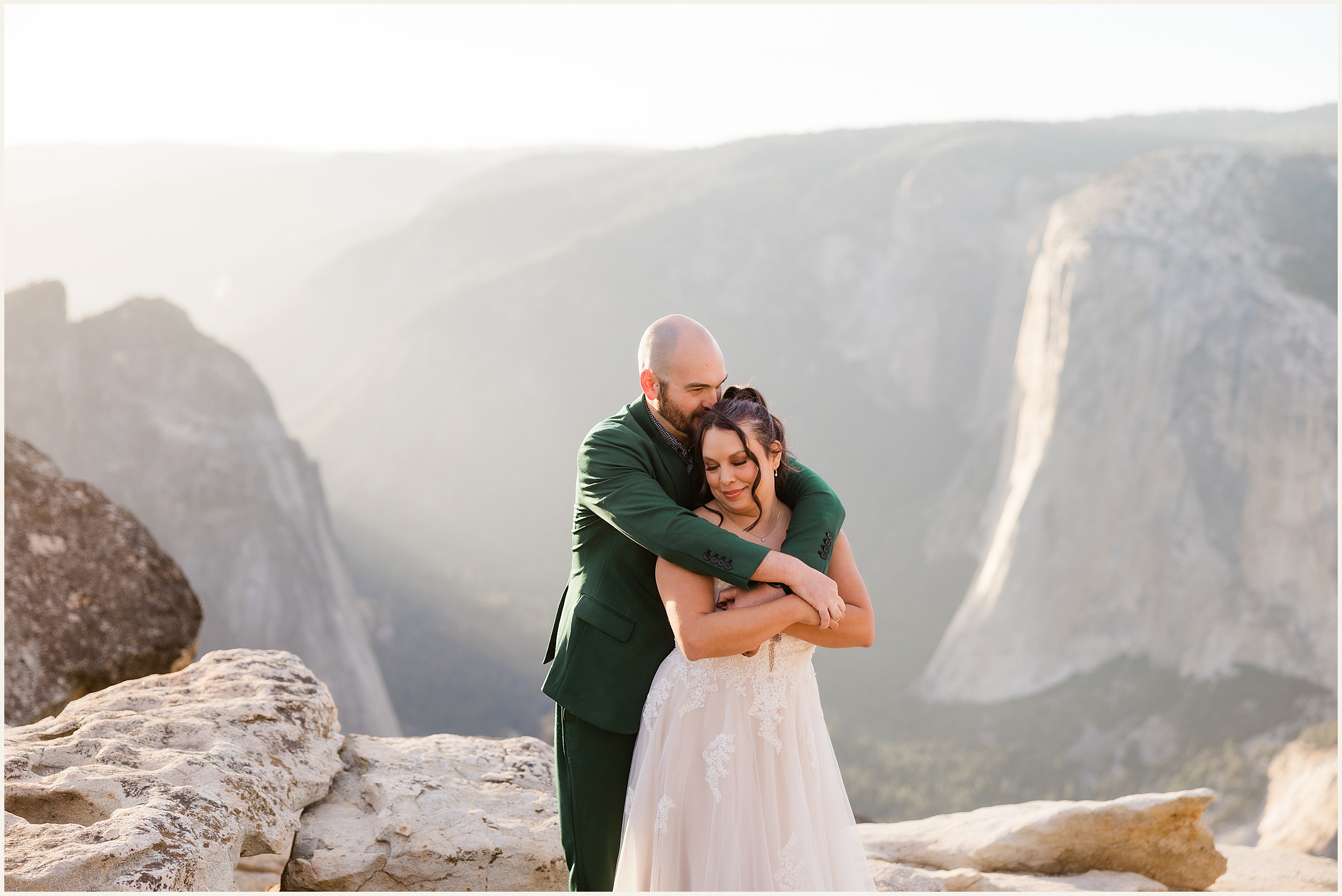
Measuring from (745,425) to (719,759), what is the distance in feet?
3.41

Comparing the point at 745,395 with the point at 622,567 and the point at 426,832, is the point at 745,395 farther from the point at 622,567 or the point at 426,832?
the point at 426,832

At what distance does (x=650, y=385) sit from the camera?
3.01 m

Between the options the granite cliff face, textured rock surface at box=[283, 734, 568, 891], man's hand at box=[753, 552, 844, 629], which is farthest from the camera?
the granite cliff face

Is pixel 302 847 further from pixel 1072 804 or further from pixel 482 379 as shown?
pixel 482 379

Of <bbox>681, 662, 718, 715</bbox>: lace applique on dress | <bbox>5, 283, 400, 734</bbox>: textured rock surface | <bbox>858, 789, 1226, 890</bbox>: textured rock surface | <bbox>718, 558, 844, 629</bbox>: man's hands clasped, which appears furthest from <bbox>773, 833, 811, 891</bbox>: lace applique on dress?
<bbox>5, 283, 400, 734</bbox>: textured rock surface

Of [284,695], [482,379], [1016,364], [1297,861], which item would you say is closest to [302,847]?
[284,695]

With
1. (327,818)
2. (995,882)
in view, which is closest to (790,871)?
(327,818)

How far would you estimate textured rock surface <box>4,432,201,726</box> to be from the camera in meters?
4.96

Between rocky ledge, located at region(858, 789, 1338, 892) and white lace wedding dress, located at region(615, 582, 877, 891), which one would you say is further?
rocky ledge, located at region(858, 789, 1338, 892)

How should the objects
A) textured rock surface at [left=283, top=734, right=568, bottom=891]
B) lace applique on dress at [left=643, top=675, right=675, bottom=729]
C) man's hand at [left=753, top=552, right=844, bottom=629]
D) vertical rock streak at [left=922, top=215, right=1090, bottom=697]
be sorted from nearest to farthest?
man's hand at [left=753, top=552, right=844, bottom=629], lace applique on dress at [left=643, top=675, right=675, bottom=729], textured rock surface at [left=283, top=734, right=568, bottom=891], vertical rock streak at [left=922, top=215, right=1090, bottom=697]

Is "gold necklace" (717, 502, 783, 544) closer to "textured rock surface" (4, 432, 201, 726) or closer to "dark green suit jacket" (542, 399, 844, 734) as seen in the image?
"dark green suit jacket" (542, 399, 844, 734)

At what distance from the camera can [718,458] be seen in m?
2.76

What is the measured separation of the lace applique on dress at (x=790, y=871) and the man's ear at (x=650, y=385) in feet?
4.91

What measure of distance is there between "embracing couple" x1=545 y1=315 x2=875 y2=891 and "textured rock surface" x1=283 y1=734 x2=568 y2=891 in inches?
33.1
